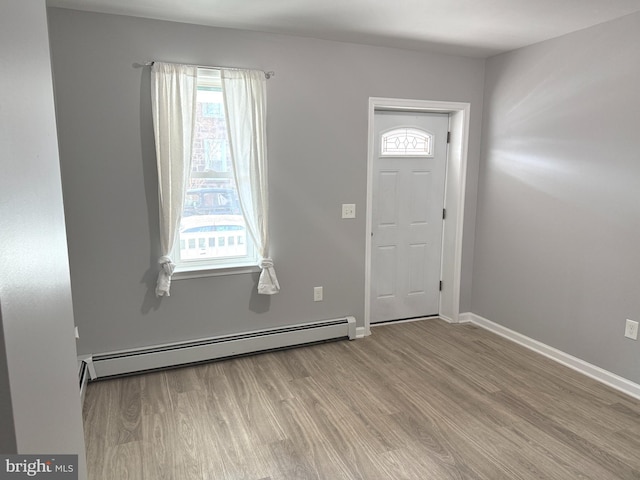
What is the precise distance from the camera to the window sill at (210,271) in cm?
325

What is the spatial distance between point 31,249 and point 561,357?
3718mm

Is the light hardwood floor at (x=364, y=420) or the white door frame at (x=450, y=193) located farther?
the white door frame at (x=450, y=193)

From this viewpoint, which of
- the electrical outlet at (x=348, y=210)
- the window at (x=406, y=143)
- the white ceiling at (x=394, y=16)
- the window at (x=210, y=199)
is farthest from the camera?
the window at (x=406, y=143)

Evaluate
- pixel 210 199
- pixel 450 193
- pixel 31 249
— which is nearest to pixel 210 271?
pixel 210 199

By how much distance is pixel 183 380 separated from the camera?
3.08 m

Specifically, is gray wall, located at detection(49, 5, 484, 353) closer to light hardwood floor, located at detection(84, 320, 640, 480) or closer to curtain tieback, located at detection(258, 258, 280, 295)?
curtain tieback, located at detection(258, 258, 280, 295)

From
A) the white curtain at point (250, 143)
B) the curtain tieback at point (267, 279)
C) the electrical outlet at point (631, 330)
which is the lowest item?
the electrical outlet at point (631, 330)

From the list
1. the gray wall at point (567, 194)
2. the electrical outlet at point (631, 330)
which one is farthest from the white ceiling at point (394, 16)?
the electrical outlet at point (631, 330)

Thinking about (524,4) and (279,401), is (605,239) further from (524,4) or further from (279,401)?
(279,401)

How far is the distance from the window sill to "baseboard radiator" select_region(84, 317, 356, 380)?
0.51 meters

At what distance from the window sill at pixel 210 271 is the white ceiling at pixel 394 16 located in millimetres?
1791

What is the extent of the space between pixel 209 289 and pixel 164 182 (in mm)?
898

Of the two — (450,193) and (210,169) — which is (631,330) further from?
(210,169)

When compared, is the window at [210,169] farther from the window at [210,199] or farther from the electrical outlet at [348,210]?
the electrical outlet at [348,210]
